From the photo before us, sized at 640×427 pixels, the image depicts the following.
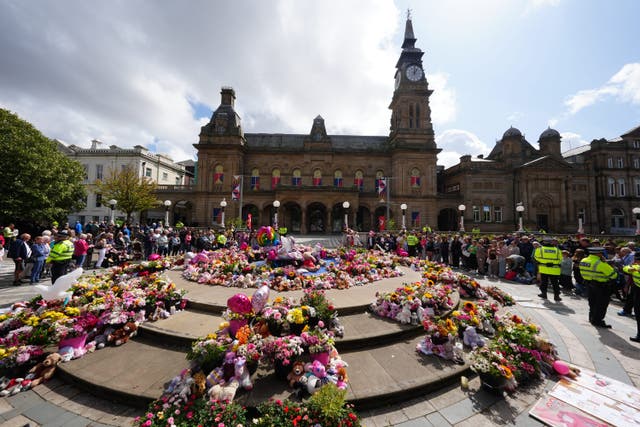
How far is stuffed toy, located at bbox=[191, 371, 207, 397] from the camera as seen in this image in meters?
2.90

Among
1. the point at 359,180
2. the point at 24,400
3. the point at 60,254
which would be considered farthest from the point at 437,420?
the point at 359,180

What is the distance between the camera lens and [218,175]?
32.5 m

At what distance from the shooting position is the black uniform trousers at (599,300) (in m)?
5.91

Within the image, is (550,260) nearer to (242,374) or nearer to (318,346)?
(318,346)

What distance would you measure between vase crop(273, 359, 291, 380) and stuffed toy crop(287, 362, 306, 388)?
9 cm

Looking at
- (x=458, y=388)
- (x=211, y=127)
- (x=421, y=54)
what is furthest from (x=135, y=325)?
(x=421, y=54)

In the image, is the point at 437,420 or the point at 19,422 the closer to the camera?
the point at 19,422

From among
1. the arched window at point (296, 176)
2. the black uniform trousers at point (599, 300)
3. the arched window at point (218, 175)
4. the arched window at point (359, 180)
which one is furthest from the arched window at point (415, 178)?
the black uniform trousers at point (599, 300)

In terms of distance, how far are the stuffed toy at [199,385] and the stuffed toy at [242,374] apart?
0.36 m

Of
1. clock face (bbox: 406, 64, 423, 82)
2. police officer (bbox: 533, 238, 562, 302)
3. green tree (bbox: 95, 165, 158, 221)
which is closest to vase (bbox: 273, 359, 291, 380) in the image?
police officer (bbox: 533, 238, 562, 302)

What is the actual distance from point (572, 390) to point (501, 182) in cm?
3934

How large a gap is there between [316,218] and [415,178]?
48.8 feet

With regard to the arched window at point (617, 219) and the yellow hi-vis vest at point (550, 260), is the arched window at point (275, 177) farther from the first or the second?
the arched window at point (617, 219)

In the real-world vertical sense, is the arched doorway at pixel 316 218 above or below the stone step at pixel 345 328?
above
